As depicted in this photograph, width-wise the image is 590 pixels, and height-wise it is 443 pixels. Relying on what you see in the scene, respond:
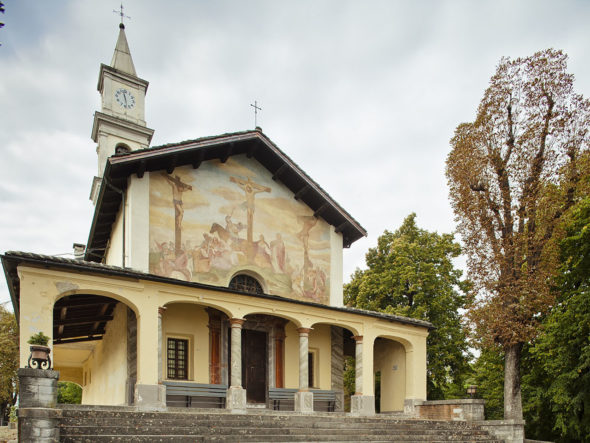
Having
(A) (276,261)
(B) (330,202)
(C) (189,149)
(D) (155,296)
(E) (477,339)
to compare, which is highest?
(C) (189,149)

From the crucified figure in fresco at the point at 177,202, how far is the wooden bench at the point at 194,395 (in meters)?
4.09

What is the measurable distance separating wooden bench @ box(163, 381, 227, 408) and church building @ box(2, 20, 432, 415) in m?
0.03

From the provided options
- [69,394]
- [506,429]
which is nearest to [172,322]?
[506,429]

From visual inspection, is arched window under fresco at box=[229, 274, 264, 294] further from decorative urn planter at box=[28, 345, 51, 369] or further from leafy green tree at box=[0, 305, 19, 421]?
leafy green tree at box=[0, 305, 19, 421]

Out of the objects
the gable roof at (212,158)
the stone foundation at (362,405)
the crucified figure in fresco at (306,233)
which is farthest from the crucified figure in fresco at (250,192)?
the stone foundation at (362,405)

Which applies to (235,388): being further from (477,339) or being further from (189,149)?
(477,339)

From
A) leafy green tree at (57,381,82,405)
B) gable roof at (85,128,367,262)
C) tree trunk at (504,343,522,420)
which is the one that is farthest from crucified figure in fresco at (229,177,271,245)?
leafy green tree at (57,381,82,405)

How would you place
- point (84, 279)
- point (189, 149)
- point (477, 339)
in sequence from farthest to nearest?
point (477, 339), point (189, 149), point (84, 279)

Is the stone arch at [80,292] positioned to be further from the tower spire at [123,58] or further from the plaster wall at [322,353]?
the tower spire at [123,58]

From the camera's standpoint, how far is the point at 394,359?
64.8 ft

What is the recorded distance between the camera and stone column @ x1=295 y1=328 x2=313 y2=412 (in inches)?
625

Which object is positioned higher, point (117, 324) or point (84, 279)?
point (84, 279)

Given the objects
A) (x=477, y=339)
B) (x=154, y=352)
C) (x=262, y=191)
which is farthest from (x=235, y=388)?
(x=477, y=339)

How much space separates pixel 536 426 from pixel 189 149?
17570mm
